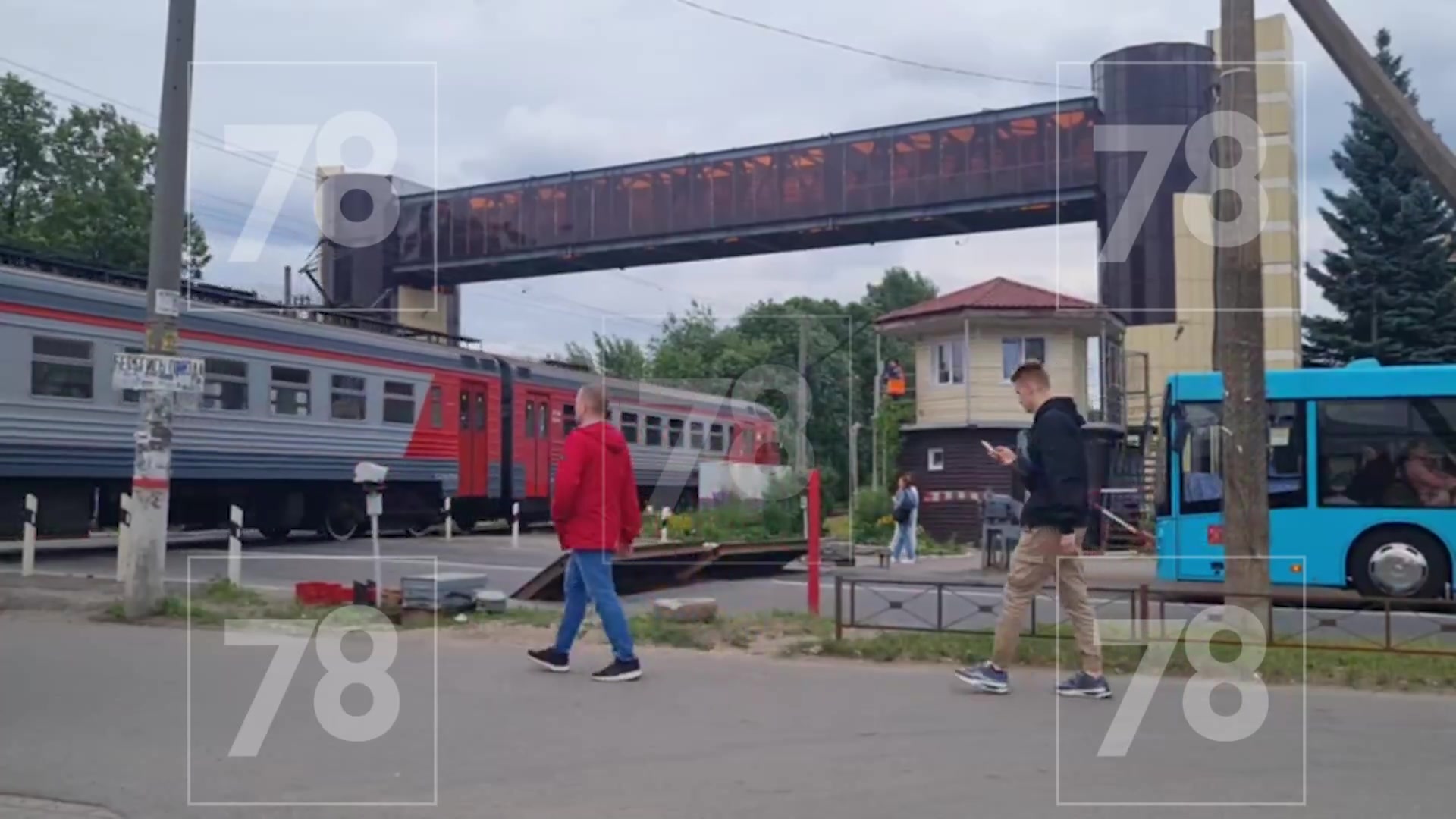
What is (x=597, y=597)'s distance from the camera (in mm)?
8492

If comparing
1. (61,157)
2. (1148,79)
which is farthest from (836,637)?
(61,157)

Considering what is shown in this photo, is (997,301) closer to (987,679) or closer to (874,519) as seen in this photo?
(874,519)

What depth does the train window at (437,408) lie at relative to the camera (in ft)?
81.1

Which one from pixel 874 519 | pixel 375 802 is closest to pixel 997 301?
pixel 874 519

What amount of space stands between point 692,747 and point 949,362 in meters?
24.3

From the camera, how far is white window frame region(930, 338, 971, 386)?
30.0 metres

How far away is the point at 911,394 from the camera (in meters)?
31.1

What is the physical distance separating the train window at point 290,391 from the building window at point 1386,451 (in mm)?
15030

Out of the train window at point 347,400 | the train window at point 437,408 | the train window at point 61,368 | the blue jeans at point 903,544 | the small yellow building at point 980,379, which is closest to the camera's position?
the train window at point 61,368

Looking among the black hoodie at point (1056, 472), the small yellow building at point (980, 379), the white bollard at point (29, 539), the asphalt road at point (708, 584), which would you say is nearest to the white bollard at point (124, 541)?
the asphalt road at point (708, 584)

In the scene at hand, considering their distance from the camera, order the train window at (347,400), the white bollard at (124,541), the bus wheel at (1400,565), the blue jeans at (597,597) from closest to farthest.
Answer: the blue jeans at (597,597) < the white bollard at (124,541) < the bus wheel at (1400,565) < the train window at (347,400)

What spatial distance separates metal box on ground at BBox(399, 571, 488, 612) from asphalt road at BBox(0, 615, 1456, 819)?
6.48ft

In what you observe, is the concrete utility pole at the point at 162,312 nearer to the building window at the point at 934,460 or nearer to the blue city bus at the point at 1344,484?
the blue city bus at the point at 1344,484

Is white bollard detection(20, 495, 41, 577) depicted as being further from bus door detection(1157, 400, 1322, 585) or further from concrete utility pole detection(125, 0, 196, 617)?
bus door detection(1157, 400, 1322, 585)
